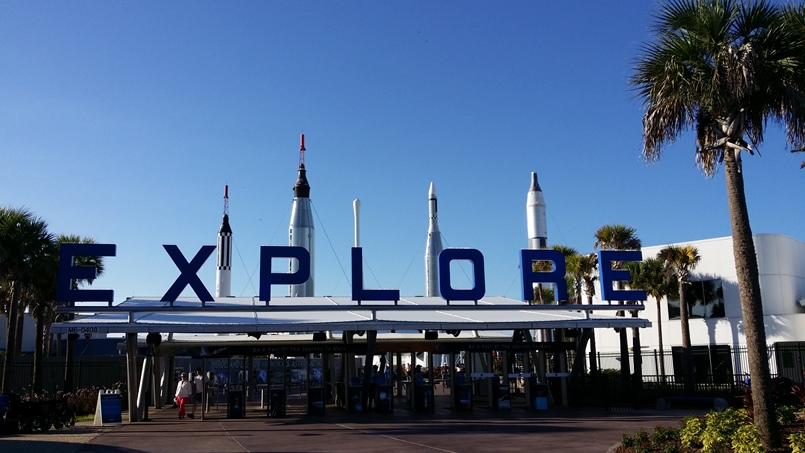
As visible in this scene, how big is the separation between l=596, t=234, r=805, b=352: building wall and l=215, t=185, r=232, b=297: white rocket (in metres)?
31.1

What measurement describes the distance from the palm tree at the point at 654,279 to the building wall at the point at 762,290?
1775mm

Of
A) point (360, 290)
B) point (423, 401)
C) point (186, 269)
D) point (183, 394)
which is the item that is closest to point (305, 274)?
point (360, 290)

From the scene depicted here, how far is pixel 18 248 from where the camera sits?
2762 cm

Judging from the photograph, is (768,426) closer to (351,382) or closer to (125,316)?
(351,382)

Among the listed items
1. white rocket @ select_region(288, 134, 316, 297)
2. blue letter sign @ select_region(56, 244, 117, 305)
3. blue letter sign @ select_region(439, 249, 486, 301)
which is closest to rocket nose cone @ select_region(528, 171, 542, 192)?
white rocket @ select_region(288, 134, 316, 297)

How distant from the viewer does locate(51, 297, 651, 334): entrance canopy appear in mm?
21406

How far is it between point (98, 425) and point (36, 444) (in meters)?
4.70

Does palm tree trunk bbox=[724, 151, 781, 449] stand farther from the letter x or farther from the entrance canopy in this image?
the letter x

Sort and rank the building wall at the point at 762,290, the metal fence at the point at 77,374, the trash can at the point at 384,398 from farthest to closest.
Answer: the building wall at the point at 762,290, the metal fence at the point at 77,374, the trash can at the point at 384,398

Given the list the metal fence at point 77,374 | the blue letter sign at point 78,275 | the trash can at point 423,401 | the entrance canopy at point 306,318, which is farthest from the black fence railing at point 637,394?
the metal fence at point 77,374

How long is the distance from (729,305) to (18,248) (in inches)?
1314

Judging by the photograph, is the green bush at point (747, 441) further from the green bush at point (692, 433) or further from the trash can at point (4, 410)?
the trash can at point (4, 410)

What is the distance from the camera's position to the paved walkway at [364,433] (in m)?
15.7

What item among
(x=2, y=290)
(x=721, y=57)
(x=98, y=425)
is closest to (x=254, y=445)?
(x=98, y=425)
